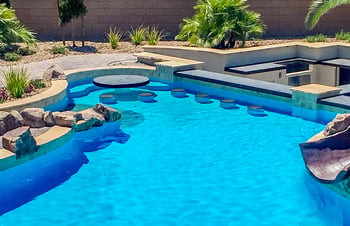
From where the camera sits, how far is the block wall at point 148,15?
1944 centimetres

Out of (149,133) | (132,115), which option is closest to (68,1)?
(132,115)

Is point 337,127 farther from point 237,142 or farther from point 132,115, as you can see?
point 132,115

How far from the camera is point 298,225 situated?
6.68 m

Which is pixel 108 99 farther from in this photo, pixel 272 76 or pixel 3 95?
pixel 272 76

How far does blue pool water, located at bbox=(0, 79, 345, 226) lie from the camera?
705 centimetres

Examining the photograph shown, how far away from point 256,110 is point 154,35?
23.1ft

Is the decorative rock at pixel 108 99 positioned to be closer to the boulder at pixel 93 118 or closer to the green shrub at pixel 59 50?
the boulder at pixel 93 118

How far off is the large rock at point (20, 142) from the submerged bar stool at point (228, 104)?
540 centimetres

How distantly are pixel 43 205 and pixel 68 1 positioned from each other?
36.3ft

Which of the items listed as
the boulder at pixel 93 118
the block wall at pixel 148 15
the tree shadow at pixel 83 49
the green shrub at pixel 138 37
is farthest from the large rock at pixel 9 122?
the block wall at pixel 148 15

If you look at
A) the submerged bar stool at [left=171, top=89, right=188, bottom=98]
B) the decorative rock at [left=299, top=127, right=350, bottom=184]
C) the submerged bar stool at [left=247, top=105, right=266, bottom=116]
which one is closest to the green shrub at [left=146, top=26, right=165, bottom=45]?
the submerged bar stool at [left=171, top=89, right=188, bottom=98]

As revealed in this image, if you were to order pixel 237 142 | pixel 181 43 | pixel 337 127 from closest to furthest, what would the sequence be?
pixel 337 127 → pixel 237 142 → pixel 181 43

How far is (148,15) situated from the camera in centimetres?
1969

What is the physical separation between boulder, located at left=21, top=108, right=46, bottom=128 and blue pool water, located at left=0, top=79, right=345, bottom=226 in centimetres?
73
